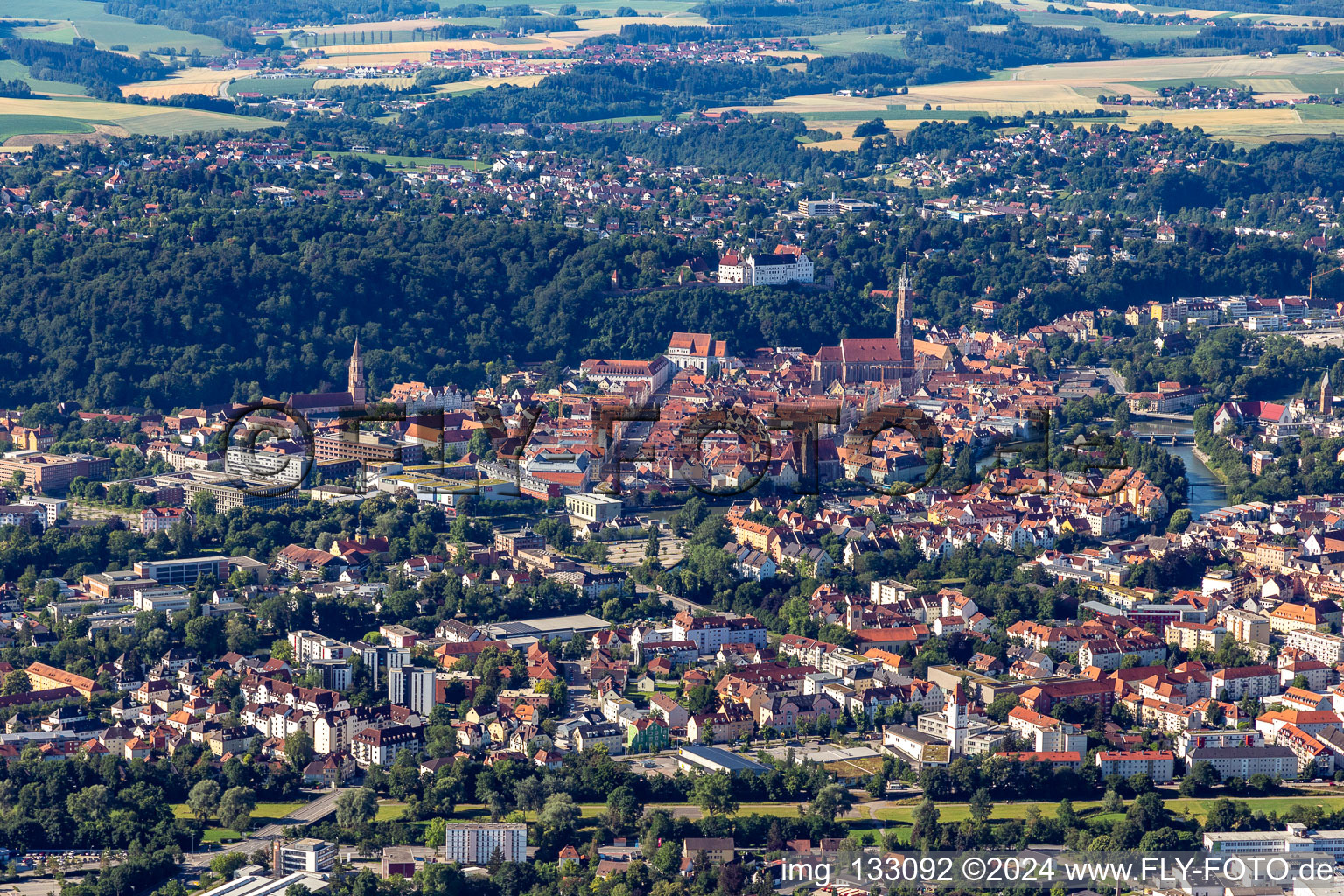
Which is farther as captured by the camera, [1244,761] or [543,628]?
[543,628]

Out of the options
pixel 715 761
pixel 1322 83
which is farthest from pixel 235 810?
pixel 1322 83

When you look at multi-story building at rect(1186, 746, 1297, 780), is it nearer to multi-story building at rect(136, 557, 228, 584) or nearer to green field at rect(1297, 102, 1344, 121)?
multi-story building at rect(136, 557, 228, 584)

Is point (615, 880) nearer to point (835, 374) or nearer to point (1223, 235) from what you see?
point (835, 374)

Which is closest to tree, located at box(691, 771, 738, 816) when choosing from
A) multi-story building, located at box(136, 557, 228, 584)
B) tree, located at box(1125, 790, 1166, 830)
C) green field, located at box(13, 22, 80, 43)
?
tree, located at box(1125, 790, 1166, 830)

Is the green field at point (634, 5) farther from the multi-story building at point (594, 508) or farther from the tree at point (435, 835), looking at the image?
the tree at point (435, 835)

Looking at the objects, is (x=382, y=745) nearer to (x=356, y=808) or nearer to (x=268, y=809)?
(x=268, y=809)
